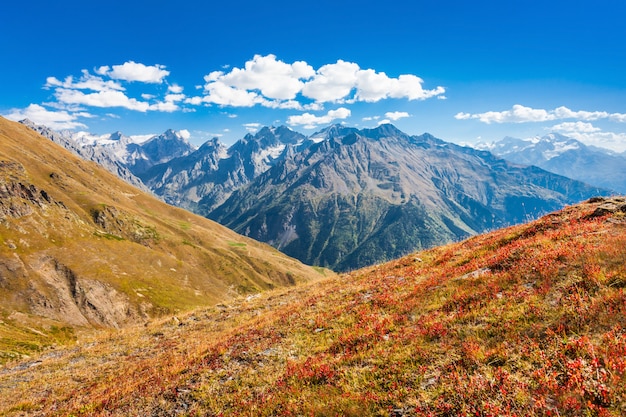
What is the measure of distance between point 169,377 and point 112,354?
10.7 m

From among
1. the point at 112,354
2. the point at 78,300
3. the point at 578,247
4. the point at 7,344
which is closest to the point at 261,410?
the point at 578,247

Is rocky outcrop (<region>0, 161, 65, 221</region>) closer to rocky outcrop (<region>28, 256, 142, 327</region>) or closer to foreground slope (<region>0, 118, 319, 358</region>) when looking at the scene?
foreground slope (<region>0, 118, 319, 358</region>)

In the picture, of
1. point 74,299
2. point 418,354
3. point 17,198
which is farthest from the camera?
point 17,198

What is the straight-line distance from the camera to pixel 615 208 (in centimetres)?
2011

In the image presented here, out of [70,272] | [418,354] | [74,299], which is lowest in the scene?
[74,299]

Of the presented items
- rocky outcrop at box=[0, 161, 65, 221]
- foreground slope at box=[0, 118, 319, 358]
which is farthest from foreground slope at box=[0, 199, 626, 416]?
rocky outcrop at box=[0, 161, 65, 221]

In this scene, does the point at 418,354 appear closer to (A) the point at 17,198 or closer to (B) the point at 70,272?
(B) the point at 70,272

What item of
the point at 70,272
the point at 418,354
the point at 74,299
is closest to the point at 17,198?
the point at 70,272

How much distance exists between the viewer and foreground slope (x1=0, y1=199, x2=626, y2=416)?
7613 millimetres

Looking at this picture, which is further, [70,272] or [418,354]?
[70,272]

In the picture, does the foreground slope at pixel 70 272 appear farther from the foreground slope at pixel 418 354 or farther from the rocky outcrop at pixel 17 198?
the foreground slope at pixel 418 354

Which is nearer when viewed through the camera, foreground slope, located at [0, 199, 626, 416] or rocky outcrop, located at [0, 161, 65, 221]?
foreground slope, located at [0, 199, 626, 416]

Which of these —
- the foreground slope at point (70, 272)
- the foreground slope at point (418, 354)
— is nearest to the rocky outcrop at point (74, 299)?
the foreground slope at point (70, 272)

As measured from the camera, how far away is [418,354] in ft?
34.1
